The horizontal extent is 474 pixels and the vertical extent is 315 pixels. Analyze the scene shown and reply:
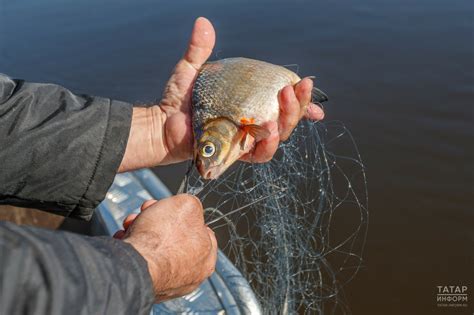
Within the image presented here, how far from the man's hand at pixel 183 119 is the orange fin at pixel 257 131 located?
0.11m

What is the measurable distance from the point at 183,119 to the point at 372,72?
5372mm

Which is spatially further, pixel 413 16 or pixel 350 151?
pixel 413 16

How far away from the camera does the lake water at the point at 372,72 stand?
189 inches

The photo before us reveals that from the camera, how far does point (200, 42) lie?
3068mm

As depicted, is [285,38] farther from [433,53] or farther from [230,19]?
[433,53]

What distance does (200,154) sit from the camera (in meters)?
2.57

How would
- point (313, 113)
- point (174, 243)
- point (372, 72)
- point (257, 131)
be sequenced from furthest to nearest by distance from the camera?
point (372, 72) < point (313, 113) < point (257, 131) < point (174, 243)

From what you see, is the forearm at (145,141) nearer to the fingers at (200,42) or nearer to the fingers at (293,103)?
the fingers at (200,42)

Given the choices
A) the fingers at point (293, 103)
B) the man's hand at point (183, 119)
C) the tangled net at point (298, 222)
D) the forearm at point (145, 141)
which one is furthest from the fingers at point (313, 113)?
the forearm at point (145, 141)

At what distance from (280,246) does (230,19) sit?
7.17 m

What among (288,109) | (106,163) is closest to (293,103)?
(288,109)

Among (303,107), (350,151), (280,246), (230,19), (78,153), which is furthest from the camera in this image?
(230,19)

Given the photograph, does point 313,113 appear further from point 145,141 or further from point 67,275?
point 67,275

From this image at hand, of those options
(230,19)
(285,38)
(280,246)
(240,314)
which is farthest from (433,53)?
(240,314)
